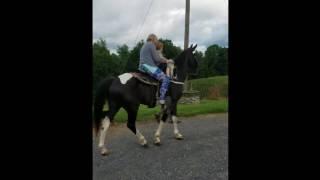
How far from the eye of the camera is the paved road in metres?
3.10

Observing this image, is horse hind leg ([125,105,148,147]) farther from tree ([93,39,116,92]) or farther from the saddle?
tree ([93,39,116,92])

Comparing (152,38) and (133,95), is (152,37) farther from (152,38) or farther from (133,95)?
(133,95)

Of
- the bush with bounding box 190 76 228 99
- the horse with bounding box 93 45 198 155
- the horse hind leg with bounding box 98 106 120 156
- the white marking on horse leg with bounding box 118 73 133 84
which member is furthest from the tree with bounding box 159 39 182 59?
the bush with bounding box 190 76 228 99

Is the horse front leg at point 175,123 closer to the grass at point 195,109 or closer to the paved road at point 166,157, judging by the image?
the paved road at point 166,157

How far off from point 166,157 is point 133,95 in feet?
2.77

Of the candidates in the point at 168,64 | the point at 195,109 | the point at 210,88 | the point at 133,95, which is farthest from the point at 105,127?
the point at 210,88

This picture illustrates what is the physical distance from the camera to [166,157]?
3.68m

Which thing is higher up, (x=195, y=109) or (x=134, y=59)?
(x=134, y=59)

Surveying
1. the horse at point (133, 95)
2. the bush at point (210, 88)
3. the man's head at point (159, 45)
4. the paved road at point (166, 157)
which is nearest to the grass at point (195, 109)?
the bush at point (210, 88)

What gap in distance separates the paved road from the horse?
0.56 ft

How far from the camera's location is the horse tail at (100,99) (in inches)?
139
